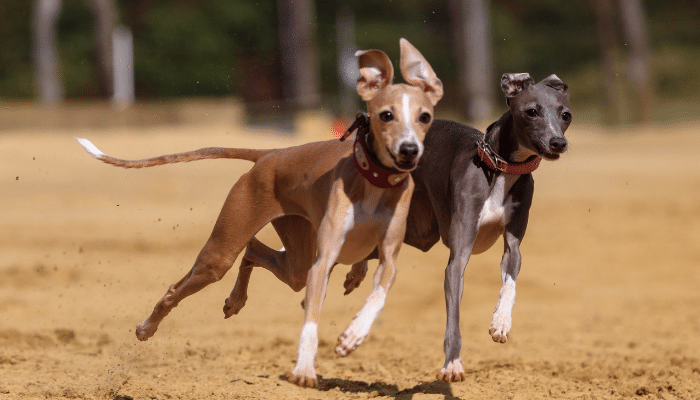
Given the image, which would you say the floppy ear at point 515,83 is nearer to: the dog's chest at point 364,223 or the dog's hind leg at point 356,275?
the dog's chest at point 364,223

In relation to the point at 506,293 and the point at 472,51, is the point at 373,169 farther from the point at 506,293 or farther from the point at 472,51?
the point at 472,51

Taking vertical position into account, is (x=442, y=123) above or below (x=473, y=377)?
above

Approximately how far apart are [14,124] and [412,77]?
18.0 metres

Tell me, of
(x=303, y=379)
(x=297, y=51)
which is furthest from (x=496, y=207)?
(x=297, y=51)

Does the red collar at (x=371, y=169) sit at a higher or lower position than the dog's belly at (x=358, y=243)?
higher

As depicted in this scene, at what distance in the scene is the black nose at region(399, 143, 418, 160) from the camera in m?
4.15

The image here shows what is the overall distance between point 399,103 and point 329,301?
6072 mm

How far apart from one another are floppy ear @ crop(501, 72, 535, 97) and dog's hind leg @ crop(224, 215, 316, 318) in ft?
4.77

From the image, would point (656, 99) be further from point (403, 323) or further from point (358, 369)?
point (358, 369)

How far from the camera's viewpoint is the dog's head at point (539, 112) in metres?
4.54

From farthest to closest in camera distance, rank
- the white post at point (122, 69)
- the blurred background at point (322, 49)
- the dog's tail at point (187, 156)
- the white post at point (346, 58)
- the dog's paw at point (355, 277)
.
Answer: the blurred background at point (322, 49), the white post at point (346, 58), the white post at point (122, 69), the dog's paw at point (355, 277), the dog's tail at point (187, 156)

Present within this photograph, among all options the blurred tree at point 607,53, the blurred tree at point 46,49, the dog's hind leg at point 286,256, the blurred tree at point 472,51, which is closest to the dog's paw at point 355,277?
the dog's hind leg at point 286,256

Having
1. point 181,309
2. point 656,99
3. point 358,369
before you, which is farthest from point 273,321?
point 656,99

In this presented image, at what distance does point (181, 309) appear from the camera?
9.58 m
